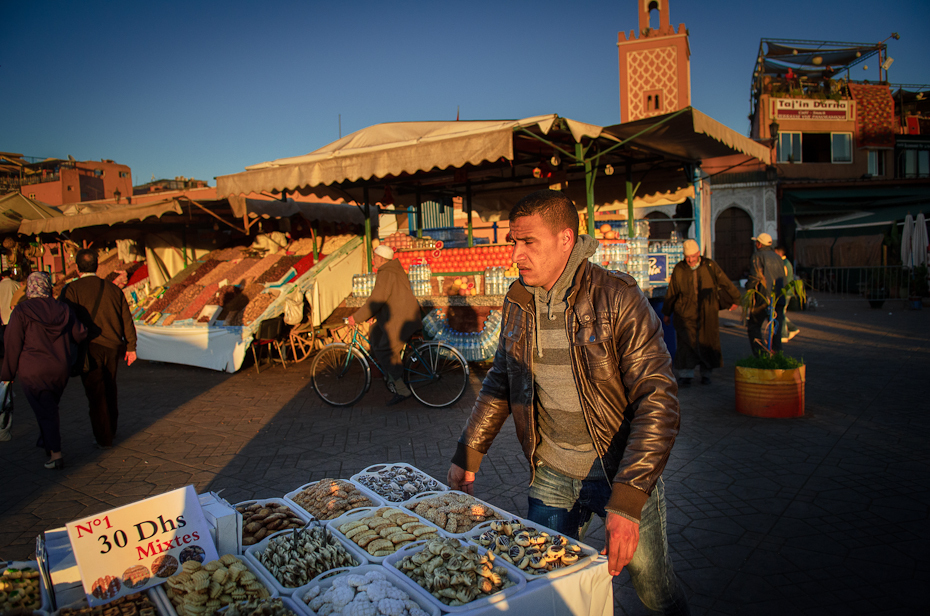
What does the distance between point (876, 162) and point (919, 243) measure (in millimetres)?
12802

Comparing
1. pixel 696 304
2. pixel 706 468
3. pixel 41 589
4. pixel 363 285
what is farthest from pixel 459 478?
pixel 363 285

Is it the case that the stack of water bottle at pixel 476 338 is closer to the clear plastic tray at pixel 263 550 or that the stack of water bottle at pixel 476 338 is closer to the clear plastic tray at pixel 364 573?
the clear plastic tray at pixel 263 550

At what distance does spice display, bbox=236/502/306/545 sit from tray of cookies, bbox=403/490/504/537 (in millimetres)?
501

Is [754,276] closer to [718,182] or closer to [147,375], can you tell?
[147,375]

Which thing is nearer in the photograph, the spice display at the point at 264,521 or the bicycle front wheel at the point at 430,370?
the spice display at the point at 264,521

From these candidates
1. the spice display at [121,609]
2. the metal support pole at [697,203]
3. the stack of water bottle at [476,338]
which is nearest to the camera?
the spice display at [121,609]

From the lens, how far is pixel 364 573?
6.59 feet

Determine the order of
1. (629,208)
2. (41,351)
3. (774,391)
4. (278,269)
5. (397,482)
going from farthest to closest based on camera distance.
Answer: (278,269) → (629,208) → (774,391) → (41,351) → (397,482)

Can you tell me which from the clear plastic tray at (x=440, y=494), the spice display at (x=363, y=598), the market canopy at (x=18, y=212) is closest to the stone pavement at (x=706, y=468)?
the clear plastic tray at (x=440, y=494)

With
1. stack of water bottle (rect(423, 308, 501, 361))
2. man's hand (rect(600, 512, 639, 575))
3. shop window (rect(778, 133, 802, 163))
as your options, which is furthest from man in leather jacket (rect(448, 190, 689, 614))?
shop window (rect(778, 133, 802, 163))

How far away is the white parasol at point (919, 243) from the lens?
1628 centimetres

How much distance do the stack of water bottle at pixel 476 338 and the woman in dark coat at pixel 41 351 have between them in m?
4.50

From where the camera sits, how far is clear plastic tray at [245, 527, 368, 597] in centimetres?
192

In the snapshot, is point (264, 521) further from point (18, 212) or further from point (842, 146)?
point (842, 146)
